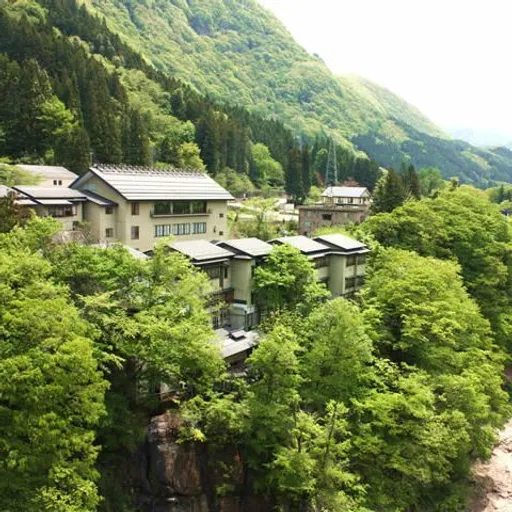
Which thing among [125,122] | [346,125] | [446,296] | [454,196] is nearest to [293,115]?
[346,125]

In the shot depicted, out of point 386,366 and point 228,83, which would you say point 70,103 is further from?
point 228,83

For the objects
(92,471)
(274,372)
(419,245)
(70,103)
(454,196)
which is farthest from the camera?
(70,103)

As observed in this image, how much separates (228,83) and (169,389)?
567ft

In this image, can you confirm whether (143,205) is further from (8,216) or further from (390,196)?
(390,196)

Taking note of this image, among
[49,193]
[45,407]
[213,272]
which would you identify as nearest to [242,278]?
[213,272]

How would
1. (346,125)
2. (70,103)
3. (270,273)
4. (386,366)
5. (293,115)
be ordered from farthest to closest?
(346,125) < (293,115) < (70,103) < (270,273) < (386,366)

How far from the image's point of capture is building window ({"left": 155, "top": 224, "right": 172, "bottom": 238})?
123 feet

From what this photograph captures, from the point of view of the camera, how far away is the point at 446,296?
1292 inches

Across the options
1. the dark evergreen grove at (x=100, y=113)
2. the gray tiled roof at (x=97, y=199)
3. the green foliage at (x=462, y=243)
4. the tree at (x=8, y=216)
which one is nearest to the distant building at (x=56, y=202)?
the gray tiled roof at (x=97, y=199)

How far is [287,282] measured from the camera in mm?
31453

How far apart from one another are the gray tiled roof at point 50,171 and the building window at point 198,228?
1420cm

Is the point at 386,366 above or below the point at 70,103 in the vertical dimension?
below

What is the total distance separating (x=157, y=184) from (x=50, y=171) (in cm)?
1385

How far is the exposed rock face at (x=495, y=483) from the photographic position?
3014 cm
